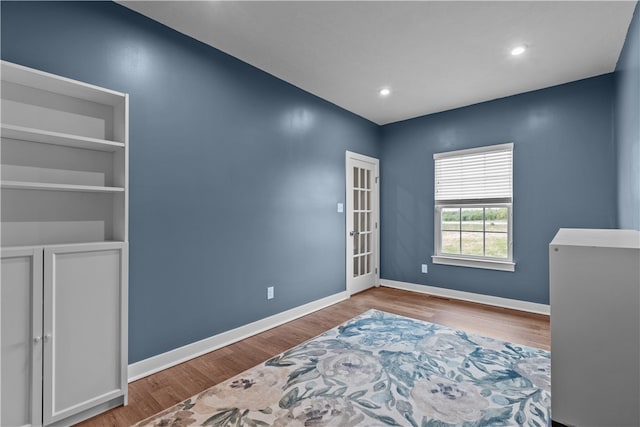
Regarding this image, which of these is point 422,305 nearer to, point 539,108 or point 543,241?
point 543,241

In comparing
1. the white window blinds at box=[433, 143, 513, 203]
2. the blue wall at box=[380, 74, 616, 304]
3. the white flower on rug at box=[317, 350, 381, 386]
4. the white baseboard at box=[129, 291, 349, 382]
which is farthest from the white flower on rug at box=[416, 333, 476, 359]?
the white window blinds at box=[433, 143, 513, 203]

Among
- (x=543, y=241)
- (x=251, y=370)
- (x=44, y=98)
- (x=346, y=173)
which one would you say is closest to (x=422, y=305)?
(x=543, y=241)

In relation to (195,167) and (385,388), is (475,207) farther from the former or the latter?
(195,167)

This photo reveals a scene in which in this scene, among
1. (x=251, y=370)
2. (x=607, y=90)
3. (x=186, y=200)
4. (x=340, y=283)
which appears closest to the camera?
(x=251, y=370)

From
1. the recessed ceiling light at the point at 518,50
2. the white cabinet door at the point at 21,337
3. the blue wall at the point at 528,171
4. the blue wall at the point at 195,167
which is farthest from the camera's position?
the blue wall at the point at 528,171

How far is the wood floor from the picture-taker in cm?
200

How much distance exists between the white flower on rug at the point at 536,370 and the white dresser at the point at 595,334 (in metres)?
1.34

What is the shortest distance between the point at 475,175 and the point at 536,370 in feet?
8.50

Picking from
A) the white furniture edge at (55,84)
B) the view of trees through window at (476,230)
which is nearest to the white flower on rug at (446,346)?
the view of trees through window at (476,230)

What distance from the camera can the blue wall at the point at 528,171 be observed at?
3340mm

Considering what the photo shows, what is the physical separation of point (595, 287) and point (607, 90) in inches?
138

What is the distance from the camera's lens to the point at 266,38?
2.62 metres

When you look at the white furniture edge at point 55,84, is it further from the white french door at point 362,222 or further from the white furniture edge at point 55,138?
the white french door at point 362,222

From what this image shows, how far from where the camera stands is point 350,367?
236 centimetres
